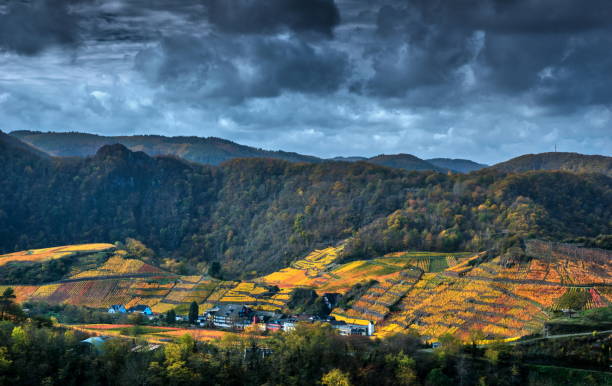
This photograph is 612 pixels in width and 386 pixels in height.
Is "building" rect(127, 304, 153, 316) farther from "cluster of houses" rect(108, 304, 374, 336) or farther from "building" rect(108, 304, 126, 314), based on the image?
"building" rect(108, 304, 126, 314)

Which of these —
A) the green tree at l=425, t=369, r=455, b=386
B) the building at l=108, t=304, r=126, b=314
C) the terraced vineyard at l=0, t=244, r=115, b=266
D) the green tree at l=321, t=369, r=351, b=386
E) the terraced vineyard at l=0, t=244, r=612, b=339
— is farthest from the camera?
the terraced vineyard at l=0, t=244, r=115, b=266

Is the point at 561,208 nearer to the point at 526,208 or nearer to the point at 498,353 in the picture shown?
the point at 526,208

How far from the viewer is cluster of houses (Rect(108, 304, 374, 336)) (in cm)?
7312

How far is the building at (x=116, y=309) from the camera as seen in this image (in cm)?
9300

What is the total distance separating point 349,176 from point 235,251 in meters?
37.8

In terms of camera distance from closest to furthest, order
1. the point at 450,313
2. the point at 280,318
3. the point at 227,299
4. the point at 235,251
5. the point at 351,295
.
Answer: the point at 450,313 < the point at 280,318 < the point at 351,295 < the point at 227,299 < the point at 235,251

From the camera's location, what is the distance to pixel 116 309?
96.9 meters

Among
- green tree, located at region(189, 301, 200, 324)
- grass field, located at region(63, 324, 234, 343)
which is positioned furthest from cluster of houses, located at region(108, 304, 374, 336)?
grass field, located at region(63, 324, 234, 343)

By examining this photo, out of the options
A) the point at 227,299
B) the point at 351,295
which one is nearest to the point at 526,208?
the point at 351,295

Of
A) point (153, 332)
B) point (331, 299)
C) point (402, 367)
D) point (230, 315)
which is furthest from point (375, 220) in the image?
point (402, 367)

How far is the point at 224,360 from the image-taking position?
53.3 meters

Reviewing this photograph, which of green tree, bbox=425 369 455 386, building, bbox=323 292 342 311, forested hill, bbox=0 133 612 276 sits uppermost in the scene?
forested hill, bbox=0 133 612 276

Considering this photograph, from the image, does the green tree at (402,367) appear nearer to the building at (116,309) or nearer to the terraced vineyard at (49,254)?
the building at (116,309)

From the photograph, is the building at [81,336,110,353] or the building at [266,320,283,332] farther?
the building at [266,320,283,332]
